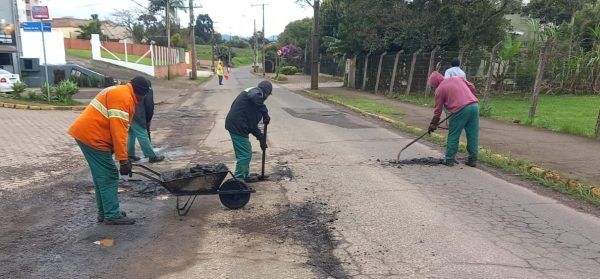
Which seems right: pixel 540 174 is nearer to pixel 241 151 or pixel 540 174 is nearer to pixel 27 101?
pixel 241 151

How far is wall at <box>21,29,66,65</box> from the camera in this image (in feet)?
88.9

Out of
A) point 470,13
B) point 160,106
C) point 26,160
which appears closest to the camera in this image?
point 26,160

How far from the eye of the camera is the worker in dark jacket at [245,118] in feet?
20.7

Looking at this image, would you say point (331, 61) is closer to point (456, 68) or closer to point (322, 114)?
point (322, 114)

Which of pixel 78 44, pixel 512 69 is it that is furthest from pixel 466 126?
pixel 78 44

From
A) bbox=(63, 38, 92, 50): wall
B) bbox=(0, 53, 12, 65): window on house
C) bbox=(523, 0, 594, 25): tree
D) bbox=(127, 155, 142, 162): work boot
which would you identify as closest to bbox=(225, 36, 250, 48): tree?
bbox=(63, 38, 92, 50): wall

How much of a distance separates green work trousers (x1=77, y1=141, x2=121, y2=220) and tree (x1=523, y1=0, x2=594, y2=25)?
27489mm

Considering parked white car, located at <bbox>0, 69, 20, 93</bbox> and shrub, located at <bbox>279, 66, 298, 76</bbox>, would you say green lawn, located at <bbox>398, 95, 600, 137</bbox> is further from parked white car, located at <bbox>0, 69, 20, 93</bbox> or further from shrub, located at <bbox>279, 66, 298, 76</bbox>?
shrub, located at <bbox>279, 66, 298, 76</bbox>

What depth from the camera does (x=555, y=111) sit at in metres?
14.6

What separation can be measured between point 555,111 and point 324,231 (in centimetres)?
1232

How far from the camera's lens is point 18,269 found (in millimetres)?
3975

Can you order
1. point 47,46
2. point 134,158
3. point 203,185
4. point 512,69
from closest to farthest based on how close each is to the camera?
point 203,185
point 134,158
point 512,69
point 47,46

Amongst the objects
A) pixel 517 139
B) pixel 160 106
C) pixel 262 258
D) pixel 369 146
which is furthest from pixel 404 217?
pixel 160 106

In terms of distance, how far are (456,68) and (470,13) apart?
1153 centimetres
